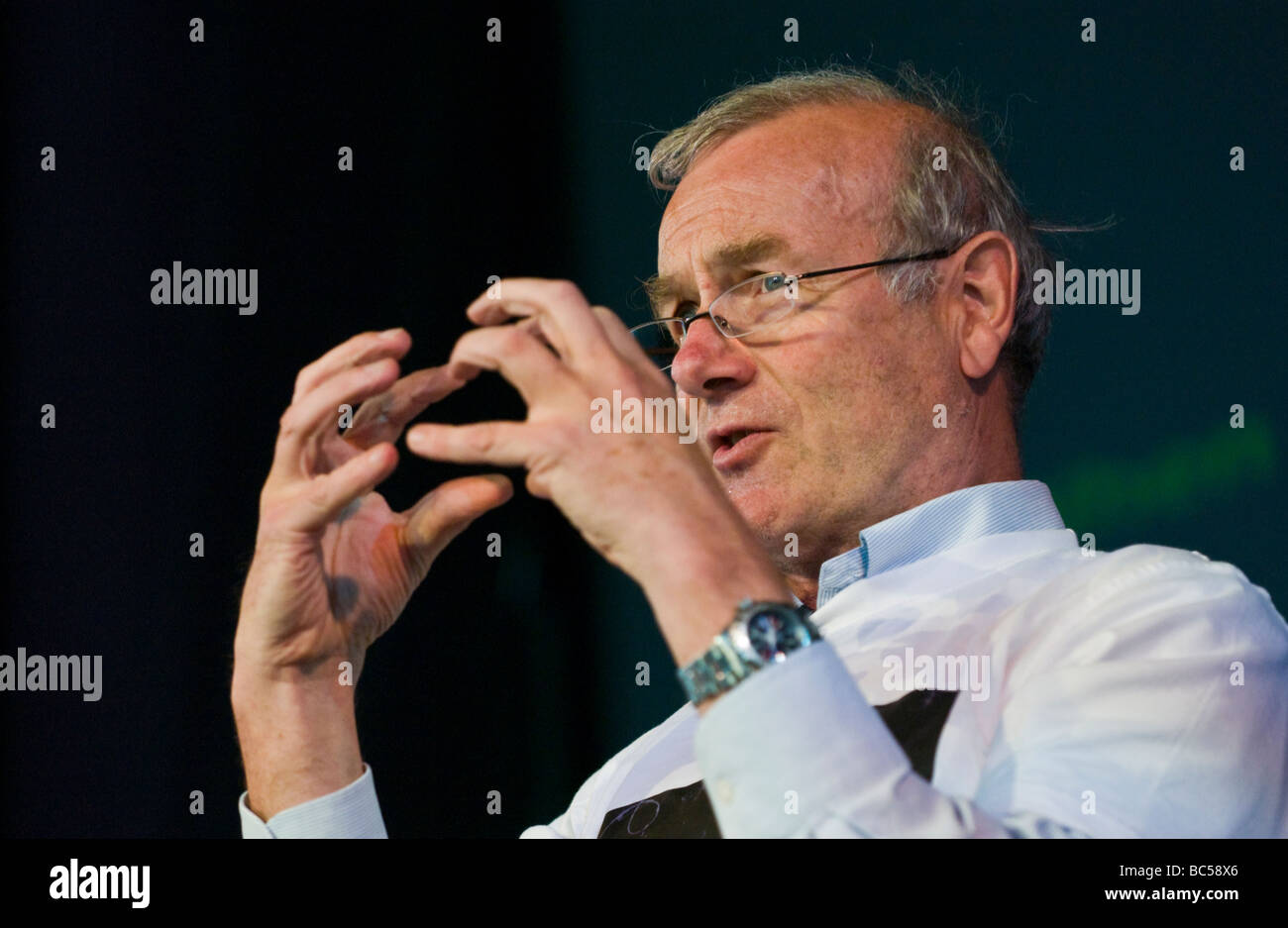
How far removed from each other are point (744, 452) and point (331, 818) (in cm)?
62

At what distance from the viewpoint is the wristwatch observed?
995mm

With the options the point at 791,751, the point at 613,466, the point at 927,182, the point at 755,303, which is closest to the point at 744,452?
the point at 755,303

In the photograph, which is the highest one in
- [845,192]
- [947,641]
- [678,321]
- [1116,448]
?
[845,192]

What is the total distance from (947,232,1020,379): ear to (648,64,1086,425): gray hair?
0.03m

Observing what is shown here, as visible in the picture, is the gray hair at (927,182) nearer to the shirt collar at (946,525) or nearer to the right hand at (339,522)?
the shirt collar at (946,525)

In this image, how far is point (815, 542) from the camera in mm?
1645

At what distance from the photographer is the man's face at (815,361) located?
5.19ft

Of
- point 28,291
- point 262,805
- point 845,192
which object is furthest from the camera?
point 28,291

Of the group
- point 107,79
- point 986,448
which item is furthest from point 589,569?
point 107,79

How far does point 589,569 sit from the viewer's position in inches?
84.0

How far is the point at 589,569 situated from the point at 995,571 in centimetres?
80

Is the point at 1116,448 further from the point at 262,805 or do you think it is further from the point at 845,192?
the point at 262,805

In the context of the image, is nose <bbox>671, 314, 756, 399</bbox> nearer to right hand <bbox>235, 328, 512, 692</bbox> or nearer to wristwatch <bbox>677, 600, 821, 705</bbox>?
right hand <bbox>235, 328, 512, 692</bbox>
